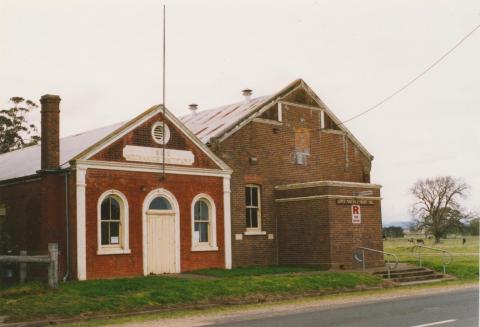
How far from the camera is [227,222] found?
79.0ft

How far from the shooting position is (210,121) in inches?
1112

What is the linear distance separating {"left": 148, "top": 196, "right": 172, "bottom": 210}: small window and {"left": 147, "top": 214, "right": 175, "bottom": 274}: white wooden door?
253mm

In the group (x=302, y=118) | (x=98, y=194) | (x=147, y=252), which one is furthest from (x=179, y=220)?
(x=302, y=118)

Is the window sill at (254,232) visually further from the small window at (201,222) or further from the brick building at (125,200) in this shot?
the small window at (201,222)

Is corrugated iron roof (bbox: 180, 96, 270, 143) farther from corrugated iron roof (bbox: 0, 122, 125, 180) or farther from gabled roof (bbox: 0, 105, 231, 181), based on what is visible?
corrugated iron roof (bbox: 0, 122, 125, 180)

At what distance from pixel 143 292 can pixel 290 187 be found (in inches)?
418

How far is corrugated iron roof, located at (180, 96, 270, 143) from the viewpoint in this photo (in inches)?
1014

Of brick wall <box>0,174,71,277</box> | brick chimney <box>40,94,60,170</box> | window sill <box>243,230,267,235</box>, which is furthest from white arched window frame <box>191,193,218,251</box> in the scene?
brick chimney <box>40,94,60,170</box>

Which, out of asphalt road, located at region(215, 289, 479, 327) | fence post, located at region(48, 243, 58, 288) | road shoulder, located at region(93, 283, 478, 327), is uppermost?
fence post, located at region(48, 243, 58, 288)

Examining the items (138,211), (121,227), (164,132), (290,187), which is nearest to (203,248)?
(138,211)

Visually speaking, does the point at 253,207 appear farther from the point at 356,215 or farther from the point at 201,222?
the point at 356,215

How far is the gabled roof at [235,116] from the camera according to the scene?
25.5 m

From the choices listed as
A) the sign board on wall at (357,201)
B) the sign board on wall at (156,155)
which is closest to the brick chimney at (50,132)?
the sign board on wall at (156,155)

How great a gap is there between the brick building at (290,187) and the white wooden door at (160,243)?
3.38 metres
